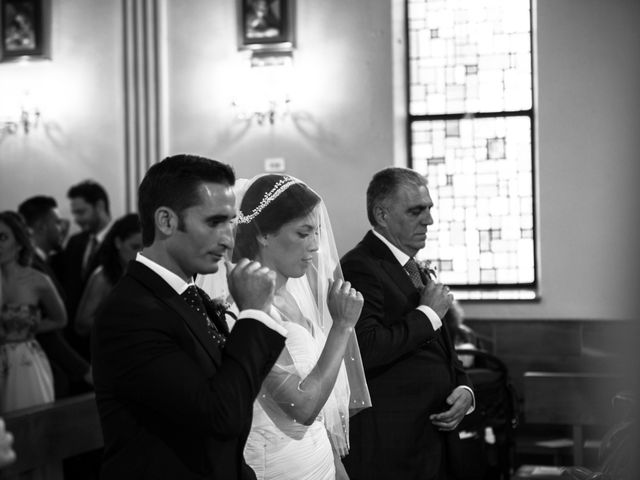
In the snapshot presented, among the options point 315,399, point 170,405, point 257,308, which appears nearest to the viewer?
point 170,405

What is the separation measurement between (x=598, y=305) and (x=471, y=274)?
973mm

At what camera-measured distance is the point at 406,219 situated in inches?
142

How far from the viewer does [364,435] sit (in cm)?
340

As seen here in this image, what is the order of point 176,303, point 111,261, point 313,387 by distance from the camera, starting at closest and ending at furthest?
point 176,303 < point 313,387 < point 111,261

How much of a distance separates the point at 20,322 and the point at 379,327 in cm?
256

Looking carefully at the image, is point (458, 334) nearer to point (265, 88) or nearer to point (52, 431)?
point (265, 88)

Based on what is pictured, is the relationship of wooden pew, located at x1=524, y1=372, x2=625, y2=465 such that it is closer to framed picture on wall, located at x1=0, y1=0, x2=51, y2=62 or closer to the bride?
the bride

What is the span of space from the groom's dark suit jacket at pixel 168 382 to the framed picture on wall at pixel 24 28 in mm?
6651

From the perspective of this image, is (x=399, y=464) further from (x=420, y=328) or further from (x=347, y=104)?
(x=347, y=104)

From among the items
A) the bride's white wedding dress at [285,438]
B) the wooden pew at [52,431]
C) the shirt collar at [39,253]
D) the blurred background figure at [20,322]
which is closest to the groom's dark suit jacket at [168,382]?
the bride's white wedding dress at [285,438]

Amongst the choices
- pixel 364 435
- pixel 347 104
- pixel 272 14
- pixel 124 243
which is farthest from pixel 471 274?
pixel 364 435

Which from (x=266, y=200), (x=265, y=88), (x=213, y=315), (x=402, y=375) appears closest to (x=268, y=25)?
(x=265, y=88)

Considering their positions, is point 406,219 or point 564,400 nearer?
point 406,219

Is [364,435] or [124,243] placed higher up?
[124,243]
